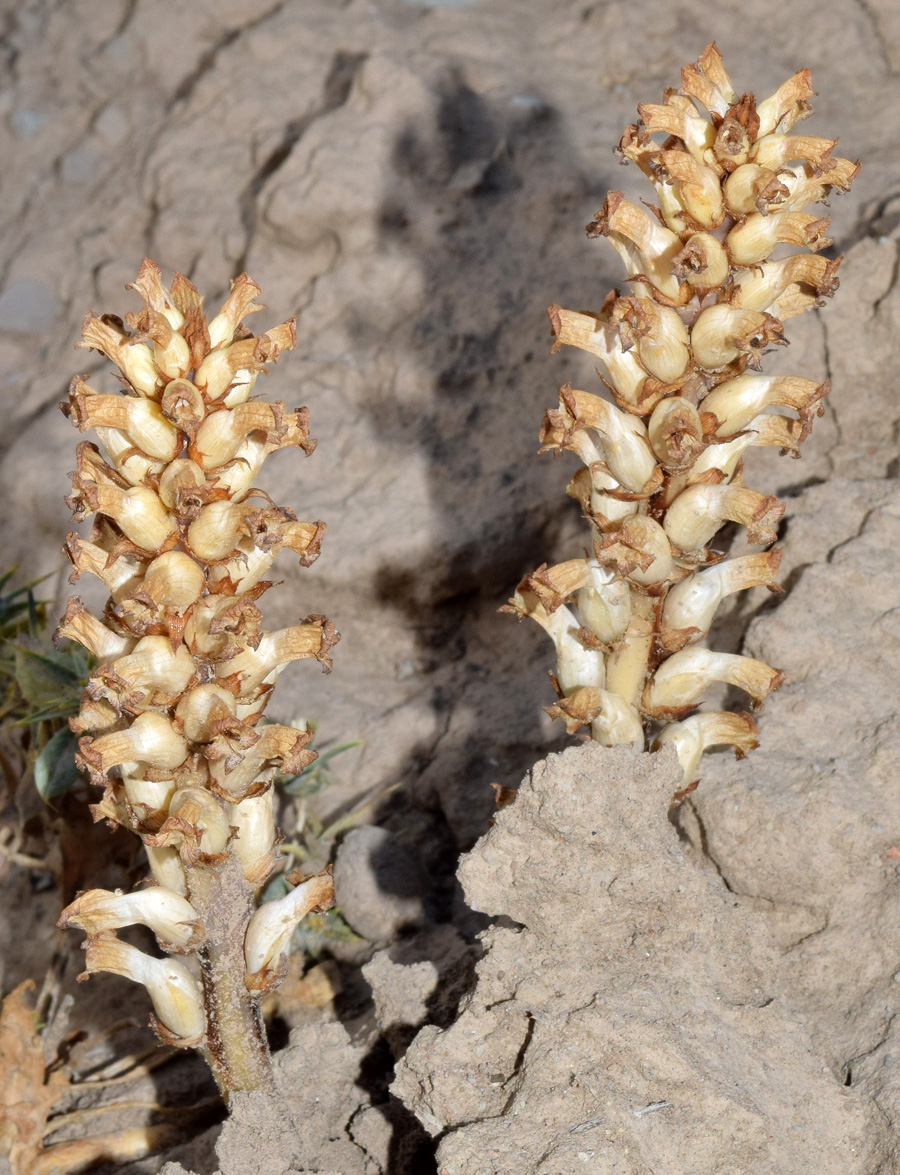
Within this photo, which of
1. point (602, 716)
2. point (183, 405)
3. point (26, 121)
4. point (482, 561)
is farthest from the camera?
point (26, 121)

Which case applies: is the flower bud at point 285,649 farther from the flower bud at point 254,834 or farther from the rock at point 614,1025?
the rock at point 614,1025

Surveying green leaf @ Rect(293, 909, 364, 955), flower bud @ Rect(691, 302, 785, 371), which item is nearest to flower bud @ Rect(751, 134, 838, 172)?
flower bud @ Rect(691, 302, 785, 371)

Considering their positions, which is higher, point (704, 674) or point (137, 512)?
point (137, 512)

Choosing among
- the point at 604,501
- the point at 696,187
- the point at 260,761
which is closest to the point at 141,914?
the point at 260,761

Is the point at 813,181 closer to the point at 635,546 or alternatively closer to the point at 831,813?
the point at 635,546

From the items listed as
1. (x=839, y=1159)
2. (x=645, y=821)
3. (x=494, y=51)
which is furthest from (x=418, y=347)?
(x=839, y=1159)

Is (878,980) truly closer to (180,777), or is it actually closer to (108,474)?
(180,777)

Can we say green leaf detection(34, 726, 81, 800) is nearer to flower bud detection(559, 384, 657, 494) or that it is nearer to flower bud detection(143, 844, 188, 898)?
flower bud detection(143, 844, 188, 898)
